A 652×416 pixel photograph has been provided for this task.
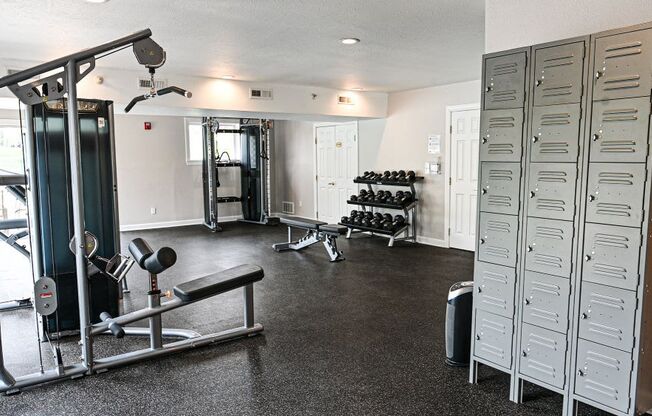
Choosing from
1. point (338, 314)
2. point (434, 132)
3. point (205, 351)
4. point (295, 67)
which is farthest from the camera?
point (434, 132)

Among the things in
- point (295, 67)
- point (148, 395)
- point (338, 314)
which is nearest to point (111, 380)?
point (148, 395)

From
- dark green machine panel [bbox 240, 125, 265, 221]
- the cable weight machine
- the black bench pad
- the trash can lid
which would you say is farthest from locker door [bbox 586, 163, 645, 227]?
dark green machine panel [bbox 240, 125, 265, 221]

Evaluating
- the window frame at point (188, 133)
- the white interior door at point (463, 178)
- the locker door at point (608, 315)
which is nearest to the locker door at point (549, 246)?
the locker door at point (608, 315)

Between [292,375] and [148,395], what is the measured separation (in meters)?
0.81

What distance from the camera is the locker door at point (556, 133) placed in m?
2.21

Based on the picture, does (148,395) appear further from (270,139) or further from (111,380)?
(270,139)

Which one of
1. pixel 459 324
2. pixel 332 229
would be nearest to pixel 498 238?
pixel 459 324

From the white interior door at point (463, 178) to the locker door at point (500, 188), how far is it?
392cm

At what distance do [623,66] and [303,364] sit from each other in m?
2.34

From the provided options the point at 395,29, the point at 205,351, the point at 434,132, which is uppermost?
the point at 395,29

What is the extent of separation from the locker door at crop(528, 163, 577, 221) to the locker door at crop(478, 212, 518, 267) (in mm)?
141

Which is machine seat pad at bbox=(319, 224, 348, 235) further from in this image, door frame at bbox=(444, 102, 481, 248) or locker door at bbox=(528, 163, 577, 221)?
locker door at bbox=(528, 163, 577, 221)

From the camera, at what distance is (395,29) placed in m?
3.74

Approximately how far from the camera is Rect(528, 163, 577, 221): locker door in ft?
A: 7.33
